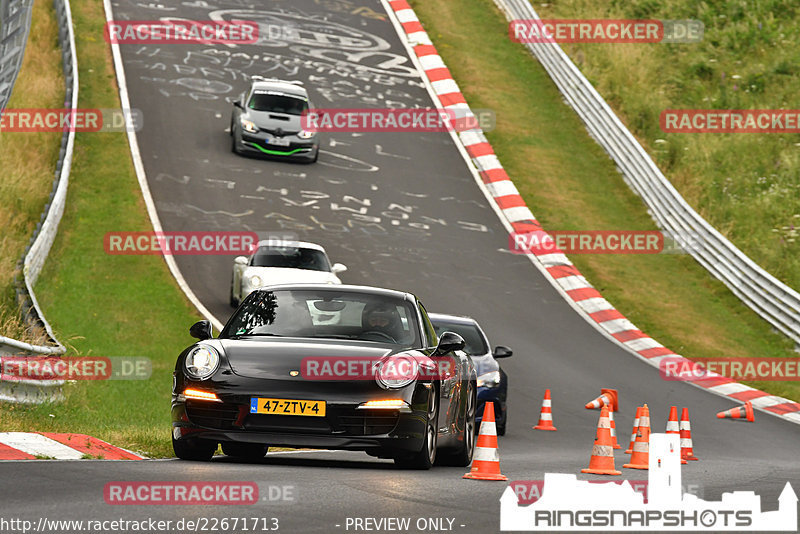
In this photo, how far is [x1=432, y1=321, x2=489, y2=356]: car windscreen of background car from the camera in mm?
17609

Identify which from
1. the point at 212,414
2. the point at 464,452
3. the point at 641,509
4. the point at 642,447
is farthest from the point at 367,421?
the point at 642,447

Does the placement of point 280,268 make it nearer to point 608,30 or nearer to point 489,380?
point 489,380

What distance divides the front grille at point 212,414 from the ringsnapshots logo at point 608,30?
113ft

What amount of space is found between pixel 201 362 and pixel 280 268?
41.4ft

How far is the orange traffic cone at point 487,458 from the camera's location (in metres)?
10.4

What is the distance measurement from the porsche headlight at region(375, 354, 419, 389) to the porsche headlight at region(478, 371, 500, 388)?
21.2 ft

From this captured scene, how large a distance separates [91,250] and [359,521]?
19875 mm

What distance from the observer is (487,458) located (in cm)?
1045

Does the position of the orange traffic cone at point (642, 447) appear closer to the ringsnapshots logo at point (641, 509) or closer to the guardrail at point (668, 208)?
the ringsnapshots logo at point (641, 509)

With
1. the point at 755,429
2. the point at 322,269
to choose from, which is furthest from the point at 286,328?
the point at 322,269

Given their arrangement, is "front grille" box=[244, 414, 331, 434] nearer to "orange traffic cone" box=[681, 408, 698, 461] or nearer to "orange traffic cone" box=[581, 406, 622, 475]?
"orange traffic cone" box=[581, 406, 622, 475]

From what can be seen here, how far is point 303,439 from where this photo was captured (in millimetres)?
10000

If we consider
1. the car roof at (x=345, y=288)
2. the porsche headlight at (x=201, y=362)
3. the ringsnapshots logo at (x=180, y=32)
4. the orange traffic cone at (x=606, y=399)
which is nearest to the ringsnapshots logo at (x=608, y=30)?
the ringsnapshots logo at (x=180, y=32)

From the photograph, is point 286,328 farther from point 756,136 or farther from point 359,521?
point 756,136
